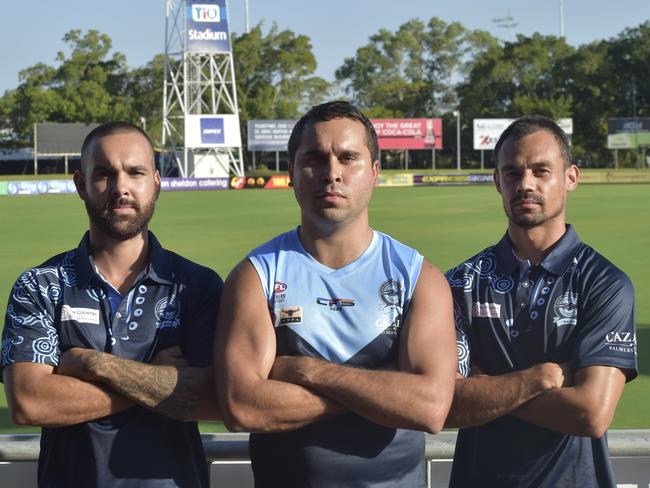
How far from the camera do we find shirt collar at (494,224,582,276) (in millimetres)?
3400

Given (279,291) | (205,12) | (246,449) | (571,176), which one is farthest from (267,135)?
(279,291)

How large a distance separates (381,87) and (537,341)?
327ft

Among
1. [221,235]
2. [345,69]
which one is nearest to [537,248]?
[221,235]

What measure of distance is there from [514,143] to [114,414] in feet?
6.23

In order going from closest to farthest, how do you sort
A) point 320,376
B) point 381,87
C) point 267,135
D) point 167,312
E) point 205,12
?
1. point 320,376
2. point 167,312
3. point 205,12
4. point 267,135
5. point 381,87

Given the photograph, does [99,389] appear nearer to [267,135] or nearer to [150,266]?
[150,266]

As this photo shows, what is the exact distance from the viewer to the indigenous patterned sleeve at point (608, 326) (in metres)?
3.21

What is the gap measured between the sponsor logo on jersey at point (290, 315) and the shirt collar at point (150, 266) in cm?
53

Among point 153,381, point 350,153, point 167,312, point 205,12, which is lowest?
point 153,381

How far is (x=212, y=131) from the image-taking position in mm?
66875

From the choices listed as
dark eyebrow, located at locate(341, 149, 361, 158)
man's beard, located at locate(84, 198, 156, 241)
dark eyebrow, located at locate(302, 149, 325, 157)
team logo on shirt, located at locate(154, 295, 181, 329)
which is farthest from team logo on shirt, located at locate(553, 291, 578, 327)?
man's beard, located at locate(84, 198, 156, 241)

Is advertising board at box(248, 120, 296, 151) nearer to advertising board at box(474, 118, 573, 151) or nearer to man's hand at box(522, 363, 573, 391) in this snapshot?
advertising board at box(474, 118, 573, 151)

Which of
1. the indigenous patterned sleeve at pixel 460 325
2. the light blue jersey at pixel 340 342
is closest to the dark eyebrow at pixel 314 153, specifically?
the light blue jersey at pixel 340 342

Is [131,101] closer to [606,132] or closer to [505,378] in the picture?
[606,132]
